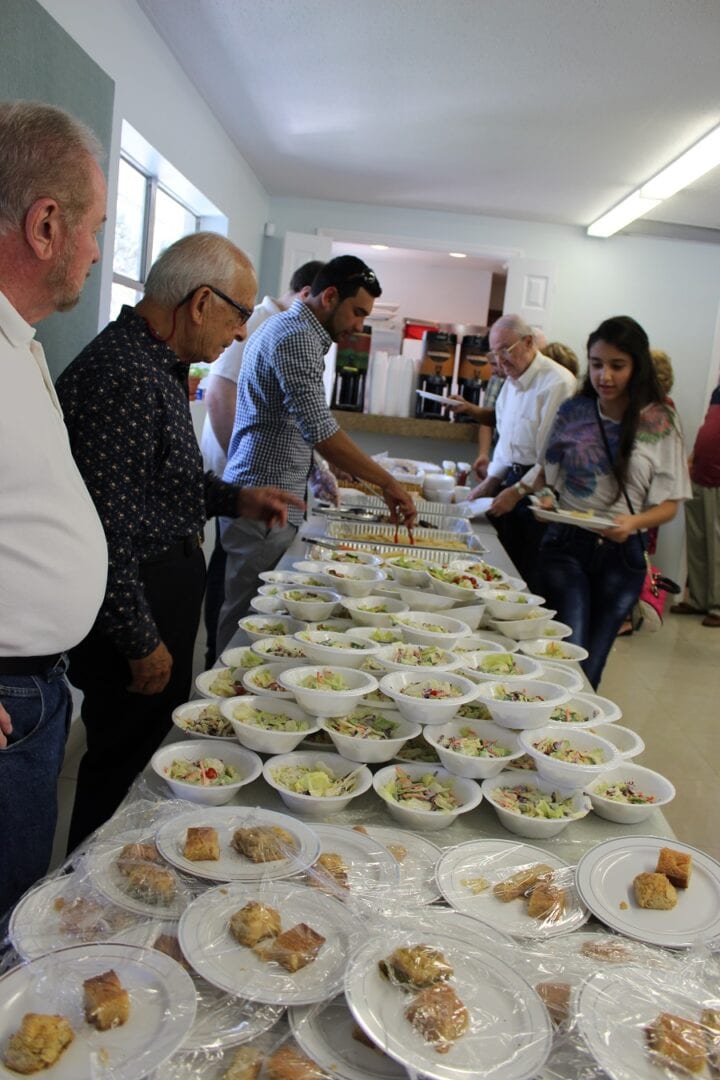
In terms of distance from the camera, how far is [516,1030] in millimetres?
771

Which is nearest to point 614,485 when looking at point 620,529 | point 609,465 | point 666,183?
point 609,465

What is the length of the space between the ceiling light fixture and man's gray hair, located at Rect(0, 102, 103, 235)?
A: 379 cm

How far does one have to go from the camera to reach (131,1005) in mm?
752

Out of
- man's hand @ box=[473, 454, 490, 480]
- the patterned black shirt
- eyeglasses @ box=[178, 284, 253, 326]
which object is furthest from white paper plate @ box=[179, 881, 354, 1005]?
man's hand @ box=[473, 454, 490, 480]

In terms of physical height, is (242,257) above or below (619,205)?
below

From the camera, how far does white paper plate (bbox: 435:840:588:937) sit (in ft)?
3.16

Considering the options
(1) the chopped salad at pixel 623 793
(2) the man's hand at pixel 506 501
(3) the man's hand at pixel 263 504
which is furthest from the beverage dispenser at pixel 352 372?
(1) the chopped salad at pixel 623 793

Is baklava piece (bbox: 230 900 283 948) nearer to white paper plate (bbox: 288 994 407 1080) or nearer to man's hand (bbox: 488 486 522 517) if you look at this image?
white paper plate (bbox: 288 994 407 1080)

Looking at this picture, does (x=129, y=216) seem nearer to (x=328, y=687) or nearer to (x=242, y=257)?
(x=242, y=257)

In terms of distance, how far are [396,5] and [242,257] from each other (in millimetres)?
1859

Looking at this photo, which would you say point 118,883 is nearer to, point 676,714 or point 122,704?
point 122,704

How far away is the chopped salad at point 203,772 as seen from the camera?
1.17 meters

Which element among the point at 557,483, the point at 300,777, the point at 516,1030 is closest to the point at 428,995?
the point at 516,1030

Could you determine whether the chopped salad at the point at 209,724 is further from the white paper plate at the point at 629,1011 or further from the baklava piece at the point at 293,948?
the white paper plate at the point at 629,1011
